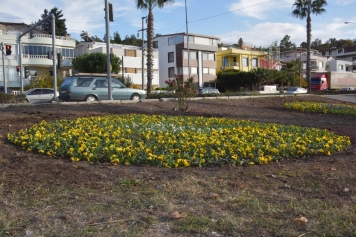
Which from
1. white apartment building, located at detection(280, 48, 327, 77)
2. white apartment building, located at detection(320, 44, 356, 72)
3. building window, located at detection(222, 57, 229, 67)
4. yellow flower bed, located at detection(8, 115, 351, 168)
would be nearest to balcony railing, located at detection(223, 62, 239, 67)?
building window, located at detection(222, 57, 229, 67)

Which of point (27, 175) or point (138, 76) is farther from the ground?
point (138, 76)

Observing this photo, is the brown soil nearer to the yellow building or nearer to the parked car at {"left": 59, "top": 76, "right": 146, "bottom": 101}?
the parked car at {"left": 59, "top": 76, "right": 146, "bottom": 101}

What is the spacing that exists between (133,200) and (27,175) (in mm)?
1696

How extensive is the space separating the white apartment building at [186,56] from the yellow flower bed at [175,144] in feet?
175

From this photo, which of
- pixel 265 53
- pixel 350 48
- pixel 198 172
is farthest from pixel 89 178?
pixel 350 48

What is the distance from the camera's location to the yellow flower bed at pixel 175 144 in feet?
18.8

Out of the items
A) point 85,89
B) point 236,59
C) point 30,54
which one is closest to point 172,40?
point 236,59

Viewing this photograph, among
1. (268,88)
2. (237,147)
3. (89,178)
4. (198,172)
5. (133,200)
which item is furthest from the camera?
(268,88)

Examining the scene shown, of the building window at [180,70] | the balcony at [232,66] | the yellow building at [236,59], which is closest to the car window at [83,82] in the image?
the building window at [180,70]

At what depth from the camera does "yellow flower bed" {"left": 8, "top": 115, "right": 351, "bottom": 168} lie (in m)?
5.73

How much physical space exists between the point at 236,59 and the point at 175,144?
2590 inches

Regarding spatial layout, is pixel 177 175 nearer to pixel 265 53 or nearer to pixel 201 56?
pixel 201 56

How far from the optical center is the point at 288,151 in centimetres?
636

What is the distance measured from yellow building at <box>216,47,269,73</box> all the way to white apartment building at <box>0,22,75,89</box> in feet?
90.5
